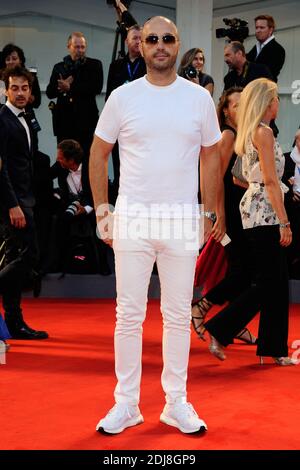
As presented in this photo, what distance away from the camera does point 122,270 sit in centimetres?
305

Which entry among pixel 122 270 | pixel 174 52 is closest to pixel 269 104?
pixel 174 52

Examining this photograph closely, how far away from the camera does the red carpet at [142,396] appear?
2.97 metres

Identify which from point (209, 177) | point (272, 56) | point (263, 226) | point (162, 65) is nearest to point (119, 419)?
point (209, 177)

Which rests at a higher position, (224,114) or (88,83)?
(88,83)

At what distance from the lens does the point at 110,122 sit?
9.94ft

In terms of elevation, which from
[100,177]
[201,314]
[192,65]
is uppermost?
[192,65]

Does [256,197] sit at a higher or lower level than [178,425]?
higher

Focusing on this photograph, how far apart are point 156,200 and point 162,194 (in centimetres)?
3

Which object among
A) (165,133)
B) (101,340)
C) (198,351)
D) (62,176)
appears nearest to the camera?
(165,133)

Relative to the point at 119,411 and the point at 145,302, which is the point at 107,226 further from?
the point at 119,411

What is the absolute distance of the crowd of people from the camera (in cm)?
300

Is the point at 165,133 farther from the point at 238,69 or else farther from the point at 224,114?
the point at 238,69

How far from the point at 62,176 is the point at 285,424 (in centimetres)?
409

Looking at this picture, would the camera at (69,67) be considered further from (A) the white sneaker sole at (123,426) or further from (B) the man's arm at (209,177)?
(A) the white sneaker sole at (123,426)
